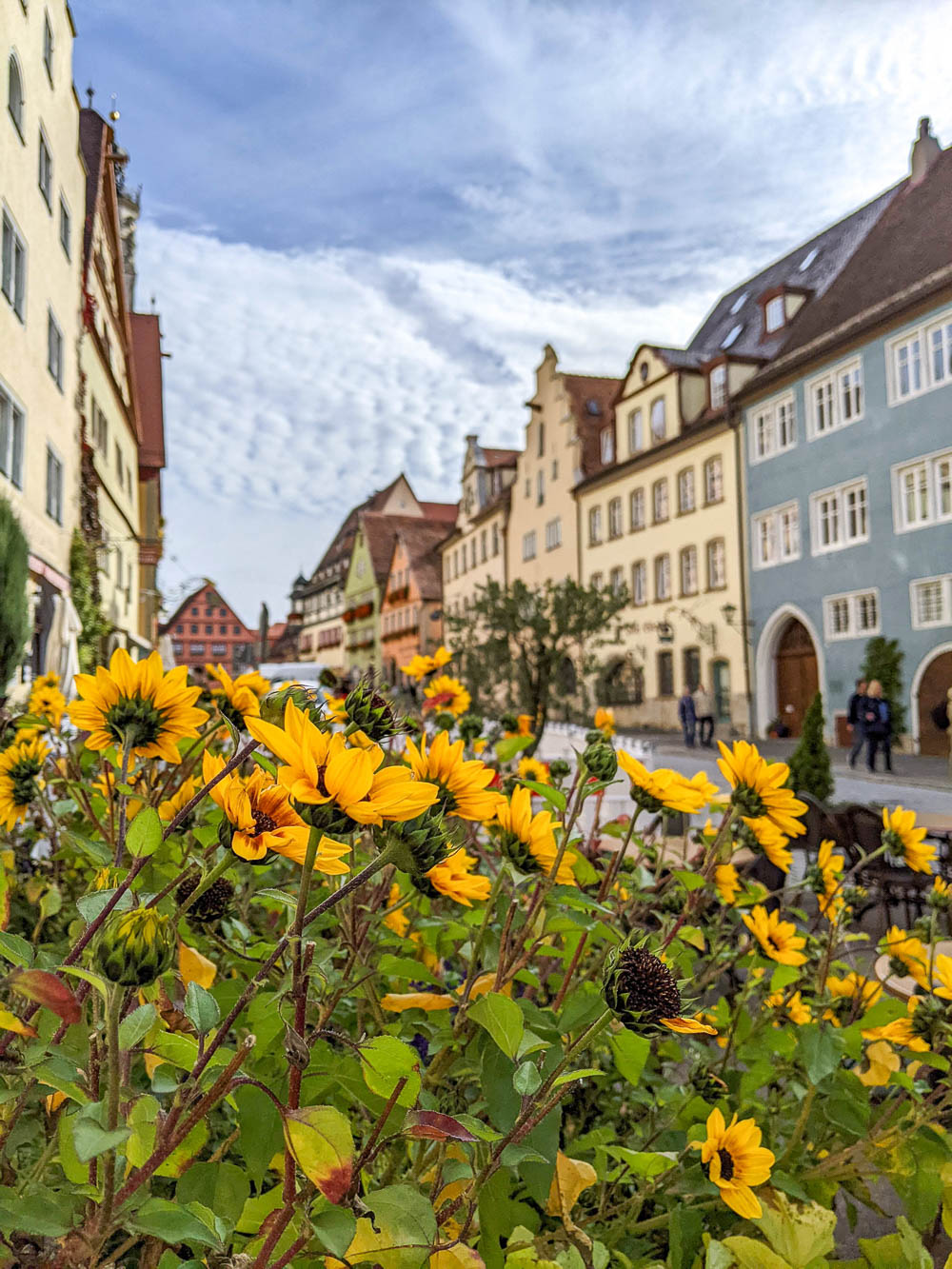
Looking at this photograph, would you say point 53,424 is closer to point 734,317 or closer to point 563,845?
point 563,845

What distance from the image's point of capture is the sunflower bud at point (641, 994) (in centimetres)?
79

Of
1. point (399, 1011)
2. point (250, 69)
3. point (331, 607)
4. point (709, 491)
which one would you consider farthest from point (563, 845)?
point (331, 607)

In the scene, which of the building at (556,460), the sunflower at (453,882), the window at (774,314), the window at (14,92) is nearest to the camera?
the sunflower at (453,882)

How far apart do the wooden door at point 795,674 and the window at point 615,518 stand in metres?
8.40

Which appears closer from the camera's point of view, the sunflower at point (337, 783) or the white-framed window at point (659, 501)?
the sunflower at point (337, 783)

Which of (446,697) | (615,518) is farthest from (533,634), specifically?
(615,518)

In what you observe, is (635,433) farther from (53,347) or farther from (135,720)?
(135,720)

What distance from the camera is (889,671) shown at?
1944cm

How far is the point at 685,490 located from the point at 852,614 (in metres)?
7.61

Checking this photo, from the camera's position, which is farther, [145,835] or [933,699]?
[933,699]

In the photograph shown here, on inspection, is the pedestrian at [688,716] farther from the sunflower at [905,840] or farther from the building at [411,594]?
the building at [411,594]

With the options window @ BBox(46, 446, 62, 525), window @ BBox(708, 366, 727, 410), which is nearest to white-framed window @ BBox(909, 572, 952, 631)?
window @ BBox(708, 366, 727, 410)

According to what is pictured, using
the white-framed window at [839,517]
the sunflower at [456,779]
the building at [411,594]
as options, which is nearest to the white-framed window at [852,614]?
the white-framed window at [839,517]

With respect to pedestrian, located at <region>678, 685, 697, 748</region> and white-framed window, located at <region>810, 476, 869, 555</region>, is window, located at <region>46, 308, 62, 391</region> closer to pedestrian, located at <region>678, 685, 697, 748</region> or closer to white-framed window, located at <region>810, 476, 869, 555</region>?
pedestrian, located at <region>678, 685, 697, 748</region>
